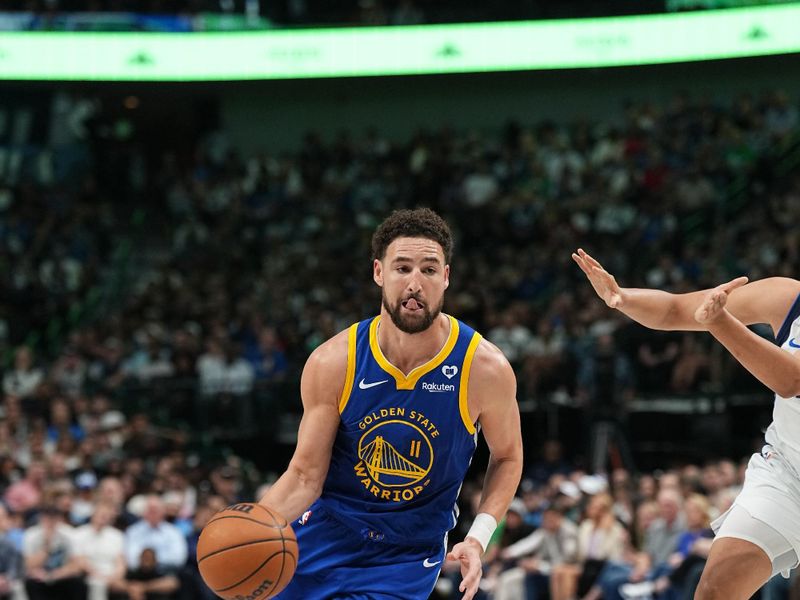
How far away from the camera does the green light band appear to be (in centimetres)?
1881

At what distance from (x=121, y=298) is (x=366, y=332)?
15451mm

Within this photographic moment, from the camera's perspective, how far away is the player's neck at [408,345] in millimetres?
5328

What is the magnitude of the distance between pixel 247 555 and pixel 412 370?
40.6 inches

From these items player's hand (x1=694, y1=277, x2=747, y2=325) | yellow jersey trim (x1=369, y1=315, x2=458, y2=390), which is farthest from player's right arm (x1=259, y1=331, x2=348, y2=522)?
player's hand (x1=694, y1=277, x2=747, y2=325)

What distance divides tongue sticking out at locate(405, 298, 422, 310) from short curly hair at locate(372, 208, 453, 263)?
249mm

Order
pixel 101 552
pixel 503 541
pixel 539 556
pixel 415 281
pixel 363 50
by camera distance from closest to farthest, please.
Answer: pixel 415 281 → pixel 539 556 → pixel 503 541 → pixel 101 552 → pixel 363 50

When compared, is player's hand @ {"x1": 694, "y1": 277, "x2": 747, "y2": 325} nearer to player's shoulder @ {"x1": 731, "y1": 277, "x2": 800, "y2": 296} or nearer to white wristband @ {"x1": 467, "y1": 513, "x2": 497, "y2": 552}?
player's shoulder @ {"x1": 731, "y1": 277, "x2": 800, "y2": 296}

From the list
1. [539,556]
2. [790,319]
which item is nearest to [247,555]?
[790,319]

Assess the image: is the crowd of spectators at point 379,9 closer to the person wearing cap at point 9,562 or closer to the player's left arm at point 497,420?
the person wearing cap at point 9,562

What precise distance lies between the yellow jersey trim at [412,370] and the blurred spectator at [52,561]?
6.77 metres

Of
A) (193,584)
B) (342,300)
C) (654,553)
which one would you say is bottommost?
(193,584)

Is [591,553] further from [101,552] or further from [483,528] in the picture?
[483,528]

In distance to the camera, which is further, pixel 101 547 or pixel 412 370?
pixel 101 547

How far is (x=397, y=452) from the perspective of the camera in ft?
17.2
